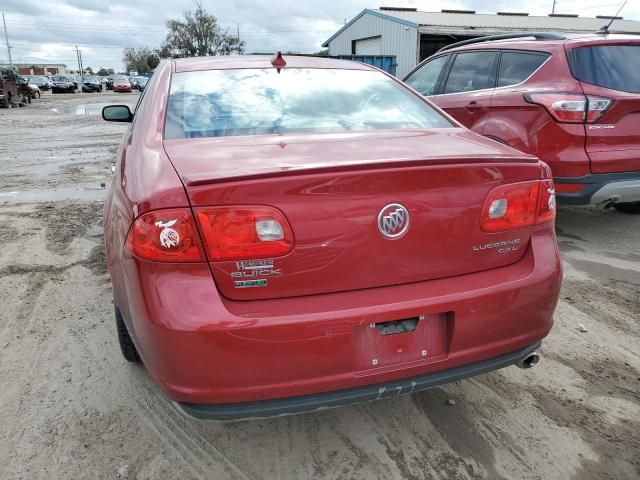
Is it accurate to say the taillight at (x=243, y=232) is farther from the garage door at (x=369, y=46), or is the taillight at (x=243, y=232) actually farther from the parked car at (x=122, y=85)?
the parked car at (x=122, y=85)

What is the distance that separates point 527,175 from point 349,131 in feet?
2.51

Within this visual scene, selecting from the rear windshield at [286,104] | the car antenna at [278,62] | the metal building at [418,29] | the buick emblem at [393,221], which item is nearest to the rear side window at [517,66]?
the rear windshield at [286,104]

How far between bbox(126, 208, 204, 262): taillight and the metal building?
20.5 m

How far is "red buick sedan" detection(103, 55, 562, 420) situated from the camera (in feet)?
5.63

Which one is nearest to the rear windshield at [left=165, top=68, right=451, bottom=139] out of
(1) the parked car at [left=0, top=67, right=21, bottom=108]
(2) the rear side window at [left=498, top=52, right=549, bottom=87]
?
(2) the rear side window at [left=498, top=52, right=549, bottom=87]

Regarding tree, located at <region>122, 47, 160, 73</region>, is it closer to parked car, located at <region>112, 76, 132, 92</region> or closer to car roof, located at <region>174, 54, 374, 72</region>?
parked car, located at <region>112, 76, 132, 92</region>

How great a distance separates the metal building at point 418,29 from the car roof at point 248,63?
1873 centimetres

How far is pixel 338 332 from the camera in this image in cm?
177

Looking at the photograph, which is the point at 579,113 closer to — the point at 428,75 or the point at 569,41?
the point at 569,41

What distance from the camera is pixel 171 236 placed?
1716 mm

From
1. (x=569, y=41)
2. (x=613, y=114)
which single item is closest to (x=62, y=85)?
(x=569, y=41)

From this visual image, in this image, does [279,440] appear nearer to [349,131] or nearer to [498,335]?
[498,335]

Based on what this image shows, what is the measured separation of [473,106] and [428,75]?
141 centimetres

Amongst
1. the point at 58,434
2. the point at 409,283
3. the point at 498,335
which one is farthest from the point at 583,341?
the point at 58,434
